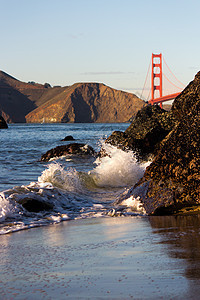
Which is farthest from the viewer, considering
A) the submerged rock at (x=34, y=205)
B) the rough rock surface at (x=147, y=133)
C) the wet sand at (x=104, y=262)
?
the rough rock surface at (x=147, y=133)

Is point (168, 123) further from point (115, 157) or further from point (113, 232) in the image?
point (113, 232)

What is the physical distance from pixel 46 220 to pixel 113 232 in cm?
117

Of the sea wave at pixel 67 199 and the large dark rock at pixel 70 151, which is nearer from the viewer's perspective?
the sea wave at pixel 67 199

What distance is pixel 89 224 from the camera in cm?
390

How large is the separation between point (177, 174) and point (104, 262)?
7.39 feet

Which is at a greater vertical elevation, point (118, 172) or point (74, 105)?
point (74, 105)

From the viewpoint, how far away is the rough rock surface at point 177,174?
168 inches

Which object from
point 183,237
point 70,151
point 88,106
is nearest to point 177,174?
point 183,237

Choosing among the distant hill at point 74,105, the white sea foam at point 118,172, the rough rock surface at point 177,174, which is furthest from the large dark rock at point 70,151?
the distant hill at point 74,105

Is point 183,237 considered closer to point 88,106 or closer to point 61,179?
point 61,179

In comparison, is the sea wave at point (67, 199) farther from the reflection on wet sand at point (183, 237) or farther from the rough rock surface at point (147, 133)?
the rough rock surface at point (147, 133)

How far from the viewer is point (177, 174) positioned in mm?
4387

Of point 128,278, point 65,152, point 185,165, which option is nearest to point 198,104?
point 185,165

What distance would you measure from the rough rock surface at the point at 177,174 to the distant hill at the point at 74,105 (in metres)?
156
